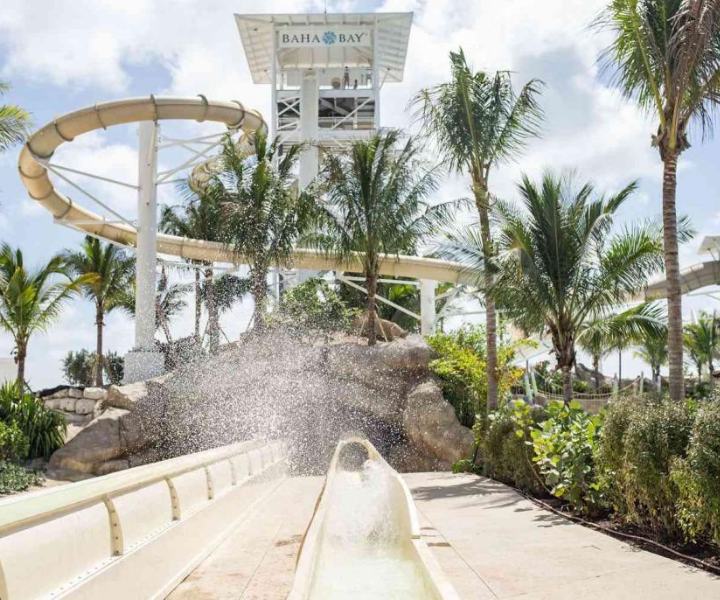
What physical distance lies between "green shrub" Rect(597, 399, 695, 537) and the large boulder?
10643 millimetres

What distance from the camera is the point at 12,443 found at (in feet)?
48.8

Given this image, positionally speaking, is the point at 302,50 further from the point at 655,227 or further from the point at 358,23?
the point at 655,227

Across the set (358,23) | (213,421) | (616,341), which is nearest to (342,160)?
(213,421)

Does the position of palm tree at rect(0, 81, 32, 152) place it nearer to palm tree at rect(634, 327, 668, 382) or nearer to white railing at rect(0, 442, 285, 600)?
white railing at rect(0, 442, 285, 600)

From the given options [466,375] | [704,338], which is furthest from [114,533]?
[704,338]

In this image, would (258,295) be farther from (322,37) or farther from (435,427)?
(322,37)

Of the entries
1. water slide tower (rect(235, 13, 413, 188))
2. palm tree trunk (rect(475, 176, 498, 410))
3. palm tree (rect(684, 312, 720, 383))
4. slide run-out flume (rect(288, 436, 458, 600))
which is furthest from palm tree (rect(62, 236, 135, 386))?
palm tree (rect(684, 312, 720, 383))

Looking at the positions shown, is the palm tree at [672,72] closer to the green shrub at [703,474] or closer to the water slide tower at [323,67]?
the green shrub at [703,474]

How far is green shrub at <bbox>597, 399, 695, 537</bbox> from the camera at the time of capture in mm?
6426

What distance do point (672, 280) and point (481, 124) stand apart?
258 inches

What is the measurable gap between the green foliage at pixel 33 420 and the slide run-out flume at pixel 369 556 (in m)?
8.61

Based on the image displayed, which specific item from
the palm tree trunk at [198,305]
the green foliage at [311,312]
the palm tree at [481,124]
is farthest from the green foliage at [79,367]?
the palm tree at [481,124]

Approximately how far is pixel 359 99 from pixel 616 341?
29780 millimetres

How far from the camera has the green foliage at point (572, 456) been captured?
8398mm
